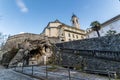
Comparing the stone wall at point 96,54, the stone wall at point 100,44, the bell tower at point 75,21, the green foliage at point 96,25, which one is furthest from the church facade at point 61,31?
the stone wall at point 100,44

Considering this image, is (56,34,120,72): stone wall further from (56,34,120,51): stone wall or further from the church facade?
the church facade

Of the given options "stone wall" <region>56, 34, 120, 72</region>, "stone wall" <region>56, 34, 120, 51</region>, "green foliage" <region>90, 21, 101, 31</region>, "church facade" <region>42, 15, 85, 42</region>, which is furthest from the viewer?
"church facade" <region>42, 15, 85, 42</region>

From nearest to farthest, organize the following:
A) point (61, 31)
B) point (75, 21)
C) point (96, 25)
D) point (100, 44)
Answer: point (100, 44) → point (96, 25) → point (61, 31) → point (75, 21)

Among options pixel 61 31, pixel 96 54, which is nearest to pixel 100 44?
pixel 96 54

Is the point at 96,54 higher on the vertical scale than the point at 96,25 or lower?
lower

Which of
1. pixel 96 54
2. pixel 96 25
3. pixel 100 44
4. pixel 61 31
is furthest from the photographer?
pixel 61 31

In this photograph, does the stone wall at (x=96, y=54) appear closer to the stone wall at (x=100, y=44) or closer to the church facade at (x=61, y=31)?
the stone wall at (x=100, y=44)

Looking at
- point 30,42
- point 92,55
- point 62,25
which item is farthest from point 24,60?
point 62,25

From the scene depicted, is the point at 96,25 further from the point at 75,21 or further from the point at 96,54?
the point at 75,21

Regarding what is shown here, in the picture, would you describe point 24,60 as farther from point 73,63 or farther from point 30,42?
point 73,63

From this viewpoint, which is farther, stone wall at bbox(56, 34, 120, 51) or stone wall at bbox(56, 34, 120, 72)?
stone wall at bbox(56, 34, 120, 51)

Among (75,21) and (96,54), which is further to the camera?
(75,21)

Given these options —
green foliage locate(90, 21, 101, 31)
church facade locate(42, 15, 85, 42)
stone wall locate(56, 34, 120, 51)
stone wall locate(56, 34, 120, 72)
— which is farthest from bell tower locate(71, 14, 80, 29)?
stone wall locate(56, 34, 120, 51)

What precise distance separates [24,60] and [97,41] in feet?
36.9
